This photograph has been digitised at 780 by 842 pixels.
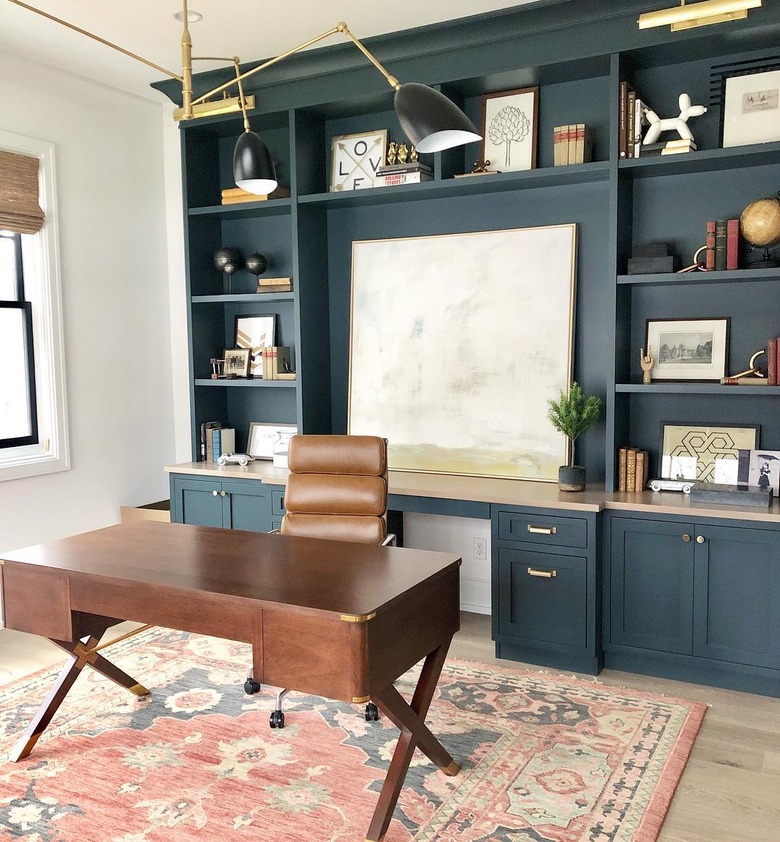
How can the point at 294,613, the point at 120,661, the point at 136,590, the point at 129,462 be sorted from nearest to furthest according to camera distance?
the point at 294,613
the point at 136,590
the point at 120,661
the point at 129,462

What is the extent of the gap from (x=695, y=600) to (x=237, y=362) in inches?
115

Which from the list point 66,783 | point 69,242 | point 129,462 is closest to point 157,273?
point 69,242

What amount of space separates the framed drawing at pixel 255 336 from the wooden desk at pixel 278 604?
196 centimetres

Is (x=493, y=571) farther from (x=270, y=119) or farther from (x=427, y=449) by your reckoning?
(x=270, y=119)

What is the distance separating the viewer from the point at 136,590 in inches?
106

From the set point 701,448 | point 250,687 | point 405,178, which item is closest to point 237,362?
point 405,178

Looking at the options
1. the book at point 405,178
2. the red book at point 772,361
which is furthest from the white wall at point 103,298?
the red book at point 772,361

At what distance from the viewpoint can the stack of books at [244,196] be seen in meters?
4.73

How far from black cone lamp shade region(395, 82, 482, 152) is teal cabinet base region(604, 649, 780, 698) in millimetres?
2477

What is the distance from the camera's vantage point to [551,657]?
394 centimetres

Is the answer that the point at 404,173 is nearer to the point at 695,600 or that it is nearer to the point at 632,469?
the point at 632,469

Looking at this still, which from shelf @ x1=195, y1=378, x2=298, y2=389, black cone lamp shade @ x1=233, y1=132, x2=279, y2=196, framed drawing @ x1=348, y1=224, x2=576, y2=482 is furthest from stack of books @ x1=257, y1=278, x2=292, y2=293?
black cone lamp shade @ x1=233, y1=132, x2=279, y2=196

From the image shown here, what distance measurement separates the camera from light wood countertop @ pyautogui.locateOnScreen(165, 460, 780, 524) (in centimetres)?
357

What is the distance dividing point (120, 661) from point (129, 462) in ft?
5.08
